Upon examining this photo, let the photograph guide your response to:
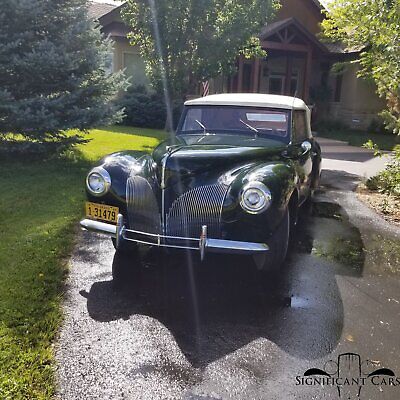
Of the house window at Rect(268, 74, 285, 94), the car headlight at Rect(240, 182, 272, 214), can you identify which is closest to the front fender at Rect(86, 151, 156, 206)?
the car headlight at Rect(240, 182, 272, 214)

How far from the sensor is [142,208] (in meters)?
4.16

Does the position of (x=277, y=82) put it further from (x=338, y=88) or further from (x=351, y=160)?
(x=351, y=160)

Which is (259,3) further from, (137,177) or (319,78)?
(319,78)

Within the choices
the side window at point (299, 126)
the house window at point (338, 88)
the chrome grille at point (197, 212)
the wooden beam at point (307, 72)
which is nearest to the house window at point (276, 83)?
the wooden beam at point (307, 72)

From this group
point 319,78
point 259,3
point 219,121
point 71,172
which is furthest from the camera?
point 319,78

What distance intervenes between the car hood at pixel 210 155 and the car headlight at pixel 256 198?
1.57 ft

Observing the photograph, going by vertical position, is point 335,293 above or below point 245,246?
below

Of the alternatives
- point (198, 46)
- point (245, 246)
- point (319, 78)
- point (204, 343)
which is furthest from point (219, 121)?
point (319, 78)

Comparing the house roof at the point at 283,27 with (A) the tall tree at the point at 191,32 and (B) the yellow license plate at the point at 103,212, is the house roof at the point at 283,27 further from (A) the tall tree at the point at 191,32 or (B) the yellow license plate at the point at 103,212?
(B) the yellow license plate at the point at 103,212

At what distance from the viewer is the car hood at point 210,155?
4.13 metres

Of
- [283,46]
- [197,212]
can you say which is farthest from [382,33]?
[283,46]

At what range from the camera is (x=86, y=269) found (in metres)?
4.37

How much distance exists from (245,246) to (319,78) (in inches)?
887

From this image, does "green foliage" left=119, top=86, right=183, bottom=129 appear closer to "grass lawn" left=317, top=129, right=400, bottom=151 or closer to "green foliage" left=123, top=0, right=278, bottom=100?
"green foliage" left=123, top=0, right=278, bottom=100
